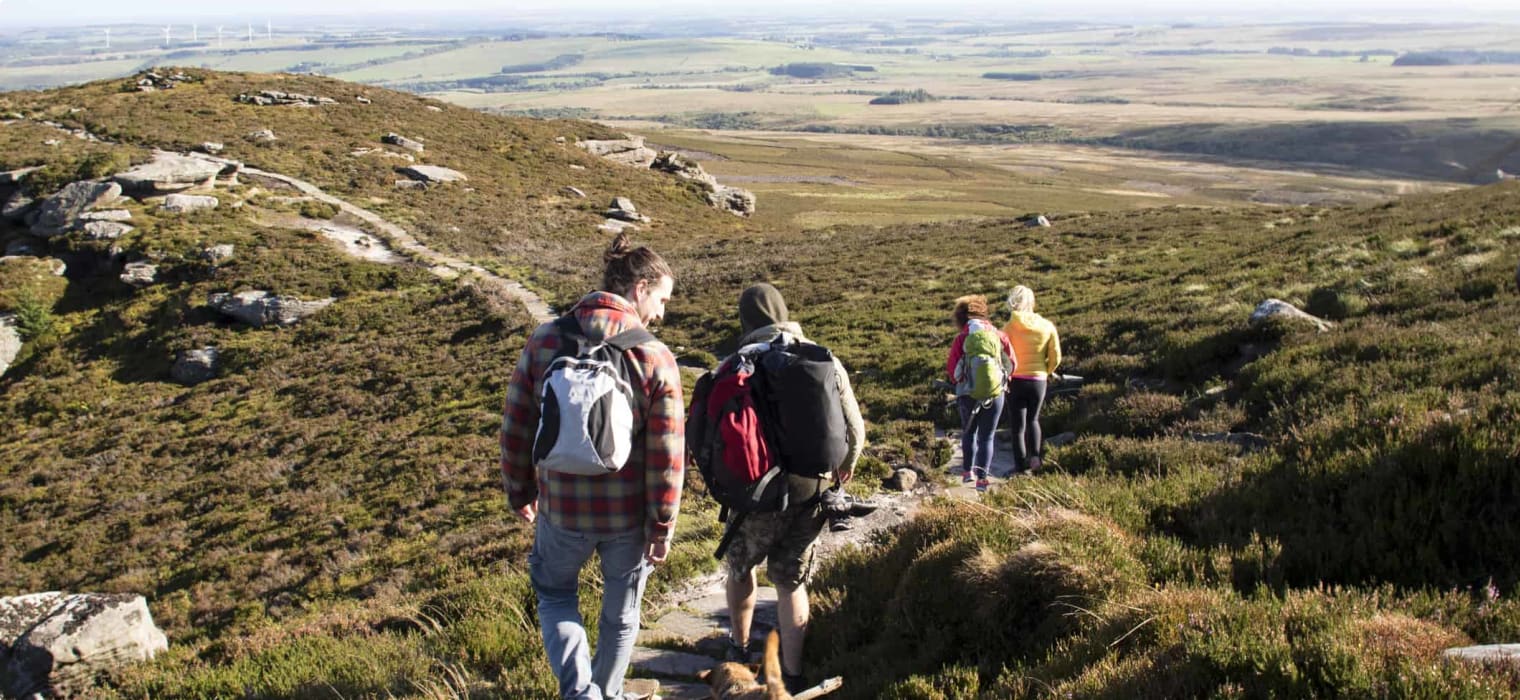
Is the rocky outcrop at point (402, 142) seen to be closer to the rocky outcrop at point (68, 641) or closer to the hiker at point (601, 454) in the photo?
the rocky outcrop at point (68, 641)

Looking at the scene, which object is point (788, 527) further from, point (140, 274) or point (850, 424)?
point (140, 274)

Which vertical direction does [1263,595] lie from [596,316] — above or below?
below

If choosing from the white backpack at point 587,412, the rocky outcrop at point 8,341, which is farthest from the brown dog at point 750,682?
the rocky outcrop at point 8,341

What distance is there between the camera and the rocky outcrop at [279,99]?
58344 millimetres

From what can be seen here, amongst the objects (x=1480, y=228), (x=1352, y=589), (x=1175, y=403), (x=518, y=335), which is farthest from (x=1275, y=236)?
(x=1352, y=589)

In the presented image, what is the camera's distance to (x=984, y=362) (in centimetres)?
957

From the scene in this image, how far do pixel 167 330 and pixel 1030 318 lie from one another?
93.3ft

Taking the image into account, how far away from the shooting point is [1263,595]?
4.68m

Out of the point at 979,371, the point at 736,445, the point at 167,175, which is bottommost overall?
the point at 167,175

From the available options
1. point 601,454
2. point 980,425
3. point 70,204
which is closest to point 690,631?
point 601,454

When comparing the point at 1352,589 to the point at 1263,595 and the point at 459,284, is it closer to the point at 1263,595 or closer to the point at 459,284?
the point at 1263,595

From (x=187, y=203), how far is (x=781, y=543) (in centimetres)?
4116

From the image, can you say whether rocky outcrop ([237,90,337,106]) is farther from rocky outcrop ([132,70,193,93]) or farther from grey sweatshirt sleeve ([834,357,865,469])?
grey sweatshirt sleeve ([834,357,865,469])

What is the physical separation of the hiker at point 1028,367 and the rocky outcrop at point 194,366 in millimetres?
23841
